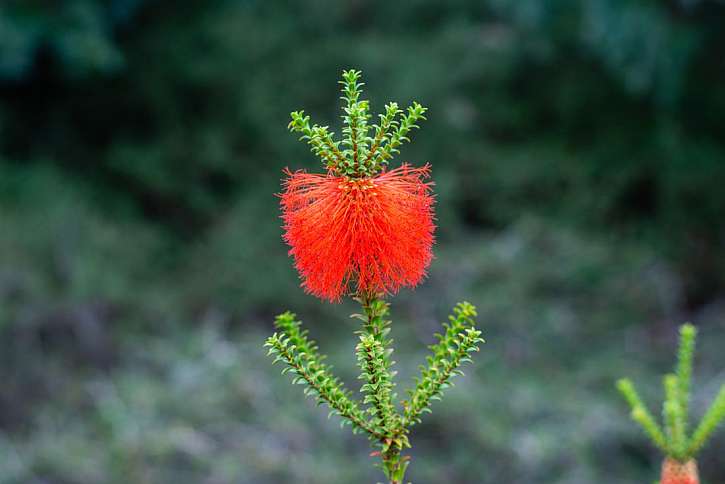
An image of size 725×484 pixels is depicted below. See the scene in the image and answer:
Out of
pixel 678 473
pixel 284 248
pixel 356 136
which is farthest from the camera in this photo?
pixel 284 248

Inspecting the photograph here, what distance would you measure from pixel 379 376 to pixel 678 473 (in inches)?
26.2

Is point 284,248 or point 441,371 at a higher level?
point 284,248

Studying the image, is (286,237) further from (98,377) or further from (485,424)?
(98,377)

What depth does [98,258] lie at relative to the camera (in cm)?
982

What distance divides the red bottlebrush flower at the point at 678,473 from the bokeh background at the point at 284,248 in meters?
5.49

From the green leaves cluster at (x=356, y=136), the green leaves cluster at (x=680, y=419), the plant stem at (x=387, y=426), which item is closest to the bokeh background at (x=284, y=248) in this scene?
the green leaves cluster at (x=680, y=419)

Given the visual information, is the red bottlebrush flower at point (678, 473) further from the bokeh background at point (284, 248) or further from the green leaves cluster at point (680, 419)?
the bokeh background at point (284, 248)

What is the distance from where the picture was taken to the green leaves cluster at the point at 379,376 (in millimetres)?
1106

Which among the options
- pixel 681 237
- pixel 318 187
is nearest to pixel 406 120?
pixel 318 187

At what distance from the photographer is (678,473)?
142 centimetres

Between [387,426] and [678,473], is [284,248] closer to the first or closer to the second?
[678,473]

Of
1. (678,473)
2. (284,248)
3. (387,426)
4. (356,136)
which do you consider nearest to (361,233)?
(356,136)

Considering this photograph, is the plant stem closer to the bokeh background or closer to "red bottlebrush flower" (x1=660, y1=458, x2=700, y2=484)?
"red bottlebrush flower" (x1=660, y1=458, x2=700, y2=484)

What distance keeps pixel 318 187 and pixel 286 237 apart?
3.6 inches
